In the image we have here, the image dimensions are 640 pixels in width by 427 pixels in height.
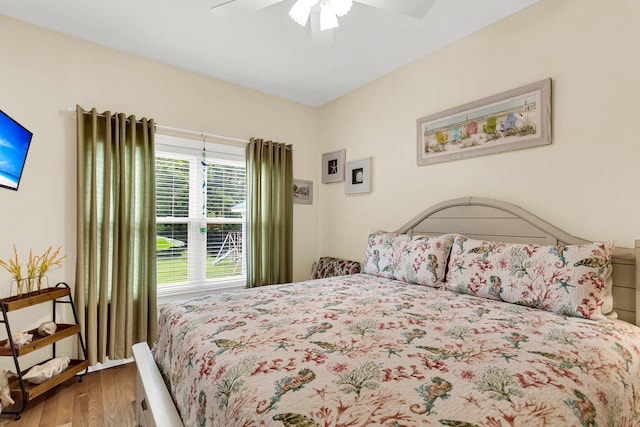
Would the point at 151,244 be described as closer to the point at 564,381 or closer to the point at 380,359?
the point at 380,359

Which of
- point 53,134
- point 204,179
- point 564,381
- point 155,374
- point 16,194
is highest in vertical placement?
point 53,134

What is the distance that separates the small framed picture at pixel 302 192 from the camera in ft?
11.8

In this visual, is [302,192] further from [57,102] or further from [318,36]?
[57,102]

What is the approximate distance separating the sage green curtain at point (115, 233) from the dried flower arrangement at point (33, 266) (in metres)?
0.17

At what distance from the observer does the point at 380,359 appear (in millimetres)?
1007

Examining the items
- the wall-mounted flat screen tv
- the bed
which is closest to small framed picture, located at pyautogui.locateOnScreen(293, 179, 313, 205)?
the bed

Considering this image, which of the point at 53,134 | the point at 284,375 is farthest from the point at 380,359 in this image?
the point at 53,134

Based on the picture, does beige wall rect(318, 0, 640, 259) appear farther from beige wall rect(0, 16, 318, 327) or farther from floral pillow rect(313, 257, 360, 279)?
beige wall rect(0, 16, 318, 327)

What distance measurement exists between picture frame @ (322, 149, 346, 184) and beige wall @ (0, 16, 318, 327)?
1448 mm

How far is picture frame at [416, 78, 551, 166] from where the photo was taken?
1.98m

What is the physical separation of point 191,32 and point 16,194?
5.42 ft

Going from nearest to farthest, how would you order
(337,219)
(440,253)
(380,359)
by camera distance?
(380,359), (440,253), (337,219)

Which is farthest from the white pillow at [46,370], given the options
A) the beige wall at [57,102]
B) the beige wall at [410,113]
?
the beige wall at [410,113]

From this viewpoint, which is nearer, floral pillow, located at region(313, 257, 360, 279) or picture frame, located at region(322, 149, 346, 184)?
floral pillow, located at region(313, 257, 360, 279)
